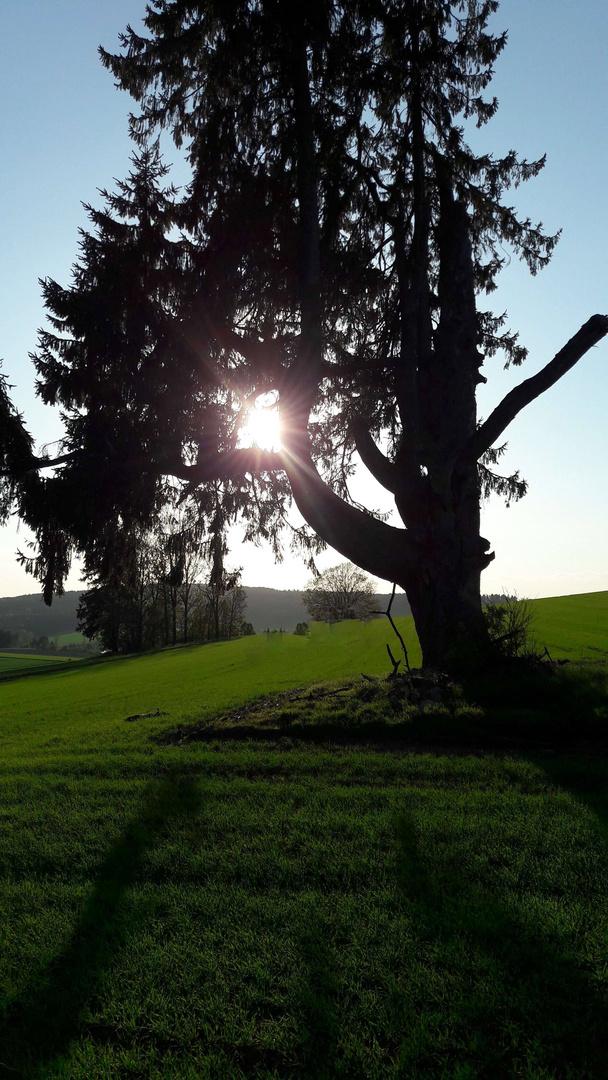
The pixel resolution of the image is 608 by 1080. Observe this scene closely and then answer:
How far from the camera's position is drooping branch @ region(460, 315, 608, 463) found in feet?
33.3

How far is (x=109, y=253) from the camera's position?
977 centimetres

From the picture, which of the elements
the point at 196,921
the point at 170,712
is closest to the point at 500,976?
the point at 196,921

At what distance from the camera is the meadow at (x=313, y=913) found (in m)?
2.41

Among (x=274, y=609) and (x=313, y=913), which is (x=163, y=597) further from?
(x=274, y=609)

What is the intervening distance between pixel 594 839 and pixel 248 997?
2730 millimetres

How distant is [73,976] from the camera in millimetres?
2928

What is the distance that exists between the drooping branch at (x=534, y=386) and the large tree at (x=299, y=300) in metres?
0.04

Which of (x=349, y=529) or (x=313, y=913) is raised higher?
(x=349, y=529)

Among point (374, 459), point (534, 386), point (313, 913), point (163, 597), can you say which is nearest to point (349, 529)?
point (374, 459)

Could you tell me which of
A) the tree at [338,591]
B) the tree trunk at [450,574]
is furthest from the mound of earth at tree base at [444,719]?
the tree at [338,591]

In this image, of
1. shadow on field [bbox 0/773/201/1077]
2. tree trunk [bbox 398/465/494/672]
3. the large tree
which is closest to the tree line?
the large tree

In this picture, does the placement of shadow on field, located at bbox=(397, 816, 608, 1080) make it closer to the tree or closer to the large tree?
the large tree

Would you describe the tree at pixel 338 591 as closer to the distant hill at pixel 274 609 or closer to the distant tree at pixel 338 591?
the distant tree at pixel 338 591

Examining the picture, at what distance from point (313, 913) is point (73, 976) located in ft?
4.26
